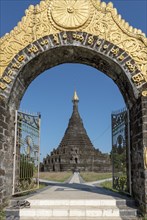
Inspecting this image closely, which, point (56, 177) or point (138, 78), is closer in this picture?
point (138, 78)

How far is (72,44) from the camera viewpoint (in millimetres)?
6973

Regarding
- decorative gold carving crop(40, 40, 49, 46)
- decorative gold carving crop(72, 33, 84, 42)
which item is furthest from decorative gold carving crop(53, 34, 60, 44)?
decorative gold carving crop(72, 33, 84, 42)

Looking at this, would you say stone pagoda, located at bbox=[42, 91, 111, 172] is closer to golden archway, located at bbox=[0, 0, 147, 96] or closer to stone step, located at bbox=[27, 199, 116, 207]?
stone step, located at bbox=[27, 199, 116, 207]

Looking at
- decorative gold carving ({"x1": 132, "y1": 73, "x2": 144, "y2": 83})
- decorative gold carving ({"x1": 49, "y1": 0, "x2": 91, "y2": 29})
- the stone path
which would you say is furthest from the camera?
decorative gold carving ({"x1": 49, "y1": 0, "x2": 91, "y2": 29})

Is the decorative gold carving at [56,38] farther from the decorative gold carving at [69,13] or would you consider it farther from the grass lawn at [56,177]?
the grass lawn at [56,177]

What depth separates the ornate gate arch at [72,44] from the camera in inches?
264

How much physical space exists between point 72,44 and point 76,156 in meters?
25.0

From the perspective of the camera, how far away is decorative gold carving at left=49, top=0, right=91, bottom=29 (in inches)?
274

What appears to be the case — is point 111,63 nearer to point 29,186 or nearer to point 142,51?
point 142,51

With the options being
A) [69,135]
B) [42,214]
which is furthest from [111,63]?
[69,135]

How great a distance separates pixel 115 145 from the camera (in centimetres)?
806

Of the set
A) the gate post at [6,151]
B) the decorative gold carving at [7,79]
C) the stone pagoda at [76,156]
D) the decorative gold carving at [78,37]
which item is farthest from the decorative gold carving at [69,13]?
the stone pagoda at [76,156]

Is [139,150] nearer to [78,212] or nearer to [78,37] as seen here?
[78,212]

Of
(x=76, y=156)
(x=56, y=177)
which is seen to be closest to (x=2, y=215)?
(x=56, y=177)
